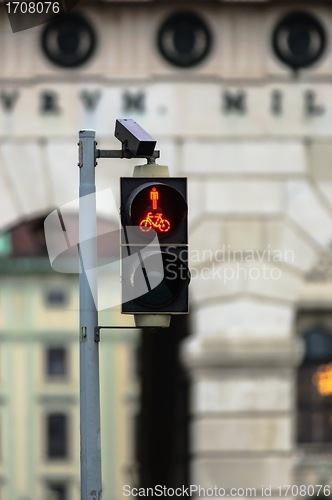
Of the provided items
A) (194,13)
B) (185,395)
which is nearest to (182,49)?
(194,13)

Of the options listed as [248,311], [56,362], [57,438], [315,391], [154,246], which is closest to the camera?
[154,246]

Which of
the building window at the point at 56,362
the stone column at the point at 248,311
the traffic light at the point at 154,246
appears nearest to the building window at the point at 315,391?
the stone column at the point at 248,311

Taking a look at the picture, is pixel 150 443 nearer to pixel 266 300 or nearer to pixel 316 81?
pixel 266 300

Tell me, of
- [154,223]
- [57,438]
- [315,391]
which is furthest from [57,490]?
[154,223]

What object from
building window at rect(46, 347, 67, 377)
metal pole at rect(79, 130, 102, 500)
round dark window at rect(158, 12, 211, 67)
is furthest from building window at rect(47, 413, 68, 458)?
metal pole at rect(79, 130, 102, 500)

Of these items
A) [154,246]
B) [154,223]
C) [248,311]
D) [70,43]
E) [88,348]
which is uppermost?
[70,43]

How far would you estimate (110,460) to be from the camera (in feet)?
189

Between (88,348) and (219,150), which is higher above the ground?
(219,150)

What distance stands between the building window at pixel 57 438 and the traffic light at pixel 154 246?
5098 centimetres

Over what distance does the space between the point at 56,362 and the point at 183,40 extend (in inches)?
1833

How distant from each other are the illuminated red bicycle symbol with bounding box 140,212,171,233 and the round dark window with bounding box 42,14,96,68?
8.89 meters

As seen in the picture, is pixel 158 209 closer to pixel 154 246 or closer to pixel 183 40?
pixel 154 246

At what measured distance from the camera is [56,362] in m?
62.3

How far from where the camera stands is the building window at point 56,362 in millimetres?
61875
